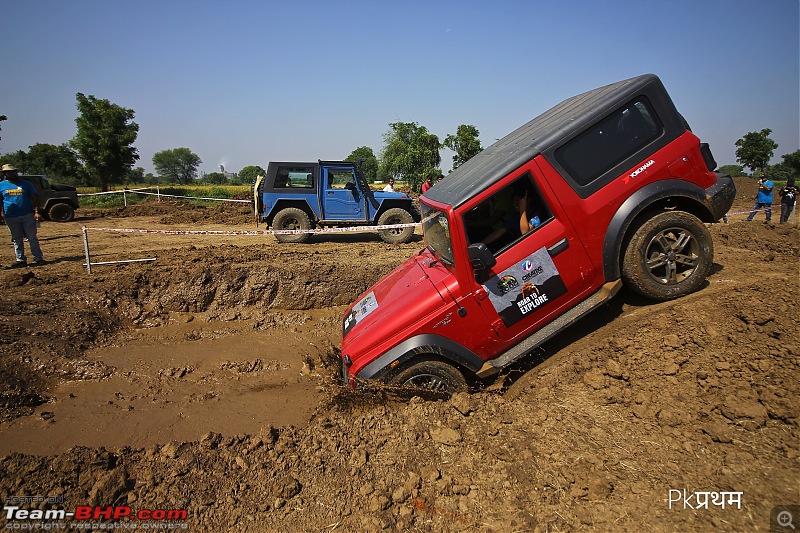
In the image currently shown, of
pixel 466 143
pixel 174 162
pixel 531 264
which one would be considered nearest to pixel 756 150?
pixel 466 143

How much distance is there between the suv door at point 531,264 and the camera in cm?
394

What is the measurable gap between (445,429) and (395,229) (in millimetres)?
9873

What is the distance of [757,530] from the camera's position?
2328 millimetres

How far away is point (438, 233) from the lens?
431 centimetres

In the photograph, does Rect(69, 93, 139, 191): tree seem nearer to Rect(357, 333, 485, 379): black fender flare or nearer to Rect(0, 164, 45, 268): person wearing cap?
Rect(0, 164, 45, 268): person wearing cap

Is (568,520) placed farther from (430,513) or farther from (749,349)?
(749,349)

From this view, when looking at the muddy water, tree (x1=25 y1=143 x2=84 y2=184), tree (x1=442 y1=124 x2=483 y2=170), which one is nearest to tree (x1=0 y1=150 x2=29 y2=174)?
tree (x1=25 y1=143 x2=84 y2=184)

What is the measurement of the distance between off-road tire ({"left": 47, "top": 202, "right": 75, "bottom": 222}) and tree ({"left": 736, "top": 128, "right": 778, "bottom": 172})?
42.7 meters

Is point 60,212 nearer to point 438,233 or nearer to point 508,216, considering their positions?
point 438,233

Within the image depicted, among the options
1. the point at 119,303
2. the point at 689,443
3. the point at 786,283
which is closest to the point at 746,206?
the point at 786,283

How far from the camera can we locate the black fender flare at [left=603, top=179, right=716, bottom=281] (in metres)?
3.96

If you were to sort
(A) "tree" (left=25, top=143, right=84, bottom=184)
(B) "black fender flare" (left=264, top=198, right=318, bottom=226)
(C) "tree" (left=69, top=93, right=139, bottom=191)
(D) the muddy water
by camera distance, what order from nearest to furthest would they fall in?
(D) the muddy water, (B) "black fender flare" (left=264, top=198, right=318, bottom=226), (C) "tree" (left=69, top=93, right=139, bottom=191), (A) "tree" (left=25, top=143, right=84, bottom=184)

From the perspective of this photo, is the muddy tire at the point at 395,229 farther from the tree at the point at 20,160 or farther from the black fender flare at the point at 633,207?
the tree at the point at 20,160

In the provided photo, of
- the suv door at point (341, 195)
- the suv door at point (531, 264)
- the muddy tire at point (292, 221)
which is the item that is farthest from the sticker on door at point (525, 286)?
the muddy tire at point (292, 221)
